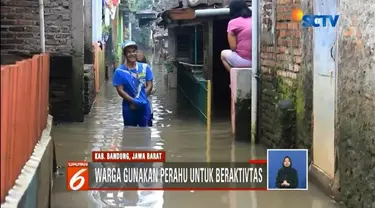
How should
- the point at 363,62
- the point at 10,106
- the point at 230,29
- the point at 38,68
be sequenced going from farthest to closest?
the point at 230,29, the point at 363,62, the point at 38,68, the point at 10,106

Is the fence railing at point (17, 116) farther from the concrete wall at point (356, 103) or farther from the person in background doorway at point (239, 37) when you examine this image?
the person in background doorway at point (239, 37)

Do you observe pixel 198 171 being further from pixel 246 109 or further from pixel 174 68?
pixel 174 68

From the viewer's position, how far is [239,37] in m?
10.1

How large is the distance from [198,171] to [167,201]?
1.22m

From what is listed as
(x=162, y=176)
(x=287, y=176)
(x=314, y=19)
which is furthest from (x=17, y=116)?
(x=314, y=19)

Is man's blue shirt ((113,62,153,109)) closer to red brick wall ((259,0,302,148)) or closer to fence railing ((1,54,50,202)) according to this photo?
red brick wall ((259,0,302,148))

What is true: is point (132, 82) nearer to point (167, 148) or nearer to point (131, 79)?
point (131, 79)

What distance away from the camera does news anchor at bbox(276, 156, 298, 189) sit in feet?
21.8

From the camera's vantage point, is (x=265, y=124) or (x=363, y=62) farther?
(x=265, y=124)

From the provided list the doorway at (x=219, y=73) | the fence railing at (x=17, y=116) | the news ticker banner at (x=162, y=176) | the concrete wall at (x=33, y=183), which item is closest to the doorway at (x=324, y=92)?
the news ticker banner at (x=162, y=176)

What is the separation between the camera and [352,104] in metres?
5.76

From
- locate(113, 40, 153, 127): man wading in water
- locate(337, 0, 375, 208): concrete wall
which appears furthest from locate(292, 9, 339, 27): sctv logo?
locate(113, 40, 153, 127): man wading in water

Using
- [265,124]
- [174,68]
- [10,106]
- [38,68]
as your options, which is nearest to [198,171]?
[265,124]

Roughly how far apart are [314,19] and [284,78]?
63.4 inches
